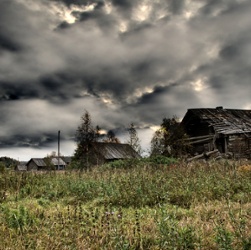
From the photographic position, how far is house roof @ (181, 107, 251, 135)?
3026 cm

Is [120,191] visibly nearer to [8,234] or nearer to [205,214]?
[205,214]

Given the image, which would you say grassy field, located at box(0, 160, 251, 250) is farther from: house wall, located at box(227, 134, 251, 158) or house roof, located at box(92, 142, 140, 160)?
house roof, located at box(92, 142, 140, 160)

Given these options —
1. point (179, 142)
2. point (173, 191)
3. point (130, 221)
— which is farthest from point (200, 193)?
point (179, 142)

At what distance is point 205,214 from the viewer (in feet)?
18.9

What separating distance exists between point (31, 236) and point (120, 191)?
13.5 ft

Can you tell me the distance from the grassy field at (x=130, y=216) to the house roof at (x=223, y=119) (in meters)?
19.9

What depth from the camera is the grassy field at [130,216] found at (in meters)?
3.97

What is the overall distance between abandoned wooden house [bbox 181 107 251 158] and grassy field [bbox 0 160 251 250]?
19188 millimetres

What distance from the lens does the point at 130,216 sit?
5895 millimetres

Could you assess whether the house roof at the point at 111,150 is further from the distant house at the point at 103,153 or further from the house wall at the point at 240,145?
the house wall at the point at 240,145

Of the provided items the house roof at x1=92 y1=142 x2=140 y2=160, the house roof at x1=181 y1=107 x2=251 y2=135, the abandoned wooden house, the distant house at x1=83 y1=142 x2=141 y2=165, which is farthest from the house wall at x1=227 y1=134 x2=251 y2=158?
the distant house at x1=83 y1=142 x2=141 y2=165

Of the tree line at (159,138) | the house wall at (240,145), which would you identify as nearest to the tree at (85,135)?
the tree line at (159,138)

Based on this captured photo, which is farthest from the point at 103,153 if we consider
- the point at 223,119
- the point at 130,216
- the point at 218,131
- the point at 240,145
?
the point at 130,216

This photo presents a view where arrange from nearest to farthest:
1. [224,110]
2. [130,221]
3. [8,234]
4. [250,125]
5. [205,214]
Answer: [8,234] < [130,221] < [205,214] < [250,125] < [224,110]
